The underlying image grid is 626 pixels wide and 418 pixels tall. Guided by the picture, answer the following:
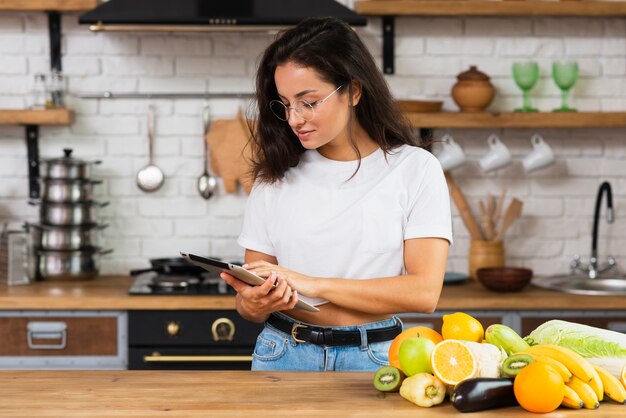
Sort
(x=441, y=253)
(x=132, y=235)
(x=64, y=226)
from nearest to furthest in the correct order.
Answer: (x=441, y=253) → (x=64, y=226) → (x=132, y=235)

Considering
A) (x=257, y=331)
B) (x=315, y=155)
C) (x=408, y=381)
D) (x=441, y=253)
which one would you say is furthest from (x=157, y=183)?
(x=408, y=381)

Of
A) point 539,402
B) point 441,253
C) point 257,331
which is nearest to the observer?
point 539,402

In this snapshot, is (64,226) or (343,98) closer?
(343,98)

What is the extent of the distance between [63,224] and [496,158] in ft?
6.03

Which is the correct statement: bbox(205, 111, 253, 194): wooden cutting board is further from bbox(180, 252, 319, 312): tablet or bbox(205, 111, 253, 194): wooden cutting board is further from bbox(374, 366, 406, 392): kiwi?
bbox(374, 366, 406, 392): kiwi

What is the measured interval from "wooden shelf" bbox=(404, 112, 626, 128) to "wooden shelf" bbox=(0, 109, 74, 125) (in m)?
1.42

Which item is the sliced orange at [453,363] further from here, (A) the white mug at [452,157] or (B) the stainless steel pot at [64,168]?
(B) the stainless steel pot at [64,168]

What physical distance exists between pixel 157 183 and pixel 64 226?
445mm

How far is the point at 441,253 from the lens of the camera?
223 centimetres

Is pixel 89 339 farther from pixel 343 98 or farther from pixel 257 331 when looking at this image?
pixel 343 98

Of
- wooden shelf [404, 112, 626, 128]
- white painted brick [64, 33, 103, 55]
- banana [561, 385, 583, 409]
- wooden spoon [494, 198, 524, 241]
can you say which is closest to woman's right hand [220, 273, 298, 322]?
banana [561, 385, 583, 409]

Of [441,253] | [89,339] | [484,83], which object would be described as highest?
[484,83]

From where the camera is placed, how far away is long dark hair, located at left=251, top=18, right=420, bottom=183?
2.21 m

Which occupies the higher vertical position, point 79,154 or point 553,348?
point 79,154
